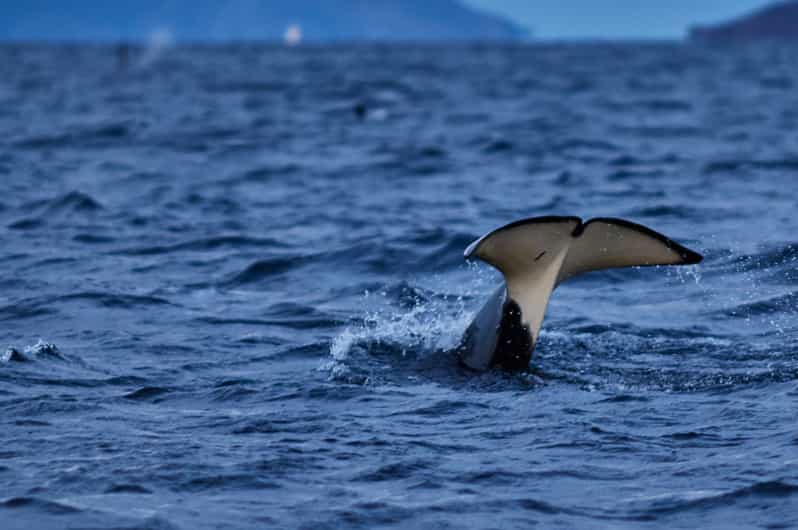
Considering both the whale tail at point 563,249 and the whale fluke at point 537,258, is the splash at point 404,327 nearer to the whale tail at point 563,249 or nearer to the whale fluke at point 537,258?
the whale fluke at point 537,258

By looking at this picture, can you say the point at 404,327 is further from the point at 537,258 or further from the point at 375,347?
the point at 537,258

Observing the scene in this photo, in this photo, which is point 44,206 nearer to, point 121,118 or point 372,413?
point 372,413

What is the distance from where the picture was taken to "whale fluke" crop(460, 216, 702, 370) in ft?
26.3

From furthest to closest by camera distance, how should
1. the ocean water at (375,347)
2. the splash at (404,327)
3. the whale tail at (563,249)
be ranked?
the splash at (404,327) → the whale tail at (563,249) → the ocean water at (375,347)

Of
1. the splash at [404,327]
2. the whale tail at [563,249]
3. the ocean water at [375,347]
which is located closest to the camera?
the ocean water at [375,347]

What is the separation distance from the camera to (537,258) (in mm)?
8344

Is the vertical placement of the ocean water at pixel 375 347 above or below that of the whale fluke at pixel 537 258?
below

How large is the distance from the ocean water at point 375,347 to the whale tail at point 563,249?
716 millimetres

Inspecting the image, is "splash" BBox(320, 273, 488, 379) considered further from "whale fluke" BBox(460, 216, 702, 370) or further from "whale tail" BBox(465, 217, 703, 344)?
"whale tail" BBox(465, 217, 703, 344)

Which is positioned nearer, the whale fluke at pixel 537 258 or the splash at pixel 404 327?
the whale fluke at pixel 537 258

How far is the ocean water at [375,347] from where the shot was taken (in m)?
6.64

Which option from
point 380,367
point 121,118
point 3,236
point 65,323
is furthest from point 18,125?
point 380,367

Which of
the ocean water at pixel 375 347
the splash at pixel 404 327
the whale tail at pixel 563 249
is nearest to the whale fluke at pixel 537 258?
the whale tail at pixel 563 249

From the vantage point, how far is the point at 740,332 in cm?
1055
